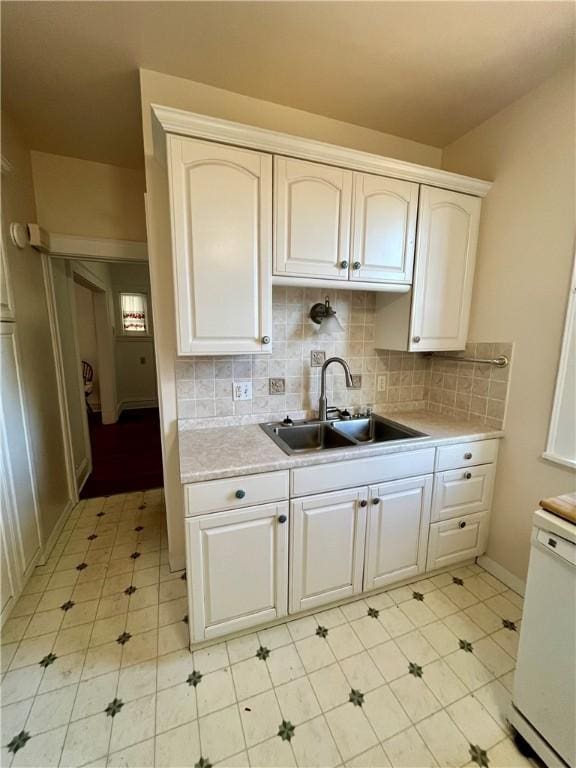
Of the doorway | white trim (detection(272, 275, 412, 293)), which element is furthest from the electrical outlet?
the doorway

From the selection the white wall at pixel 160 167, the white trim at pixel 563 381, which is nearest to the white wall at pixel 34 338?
the white wall at pixel 160 167

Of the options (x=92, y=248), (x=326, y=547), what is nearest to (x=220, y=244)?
(x=92, y=248)

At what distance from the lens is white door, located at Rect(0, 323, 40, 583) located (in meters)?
1.62

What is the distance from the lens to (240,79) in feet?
5.06

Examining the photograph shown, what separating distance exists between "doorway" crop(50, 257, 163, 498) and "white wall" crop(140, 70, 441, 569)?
941mm

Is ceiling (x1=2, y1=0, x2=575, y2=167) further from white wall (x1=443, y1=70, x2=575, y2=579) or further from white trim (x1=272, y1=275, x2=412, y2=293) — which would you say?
white trim (x1=272, y1=275, x2=412, y2=293)

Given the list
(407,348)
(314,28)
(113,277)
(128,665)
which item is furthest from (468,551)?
(113,277)

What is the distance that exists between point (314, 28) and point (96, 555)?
298cm

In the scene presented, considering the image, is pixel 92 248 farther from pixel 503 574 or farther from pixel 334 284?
pixel 503 574

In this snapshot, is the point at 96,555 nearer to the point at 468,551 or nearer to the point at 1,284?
the point at 1,284

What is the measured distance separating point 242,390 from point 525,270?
1.66 metres

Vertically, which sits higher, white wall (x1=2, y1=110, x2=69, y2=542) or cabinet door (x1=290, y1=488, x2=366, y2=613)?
white wall (x1=2, y1=110, x2=69, y2=542)

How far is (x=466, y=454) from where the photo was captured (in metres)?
1.78

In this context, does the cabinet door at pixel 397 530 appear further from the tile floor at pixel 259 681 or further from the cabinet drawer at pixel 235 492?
the cabinet drawer at pixel 235 492
